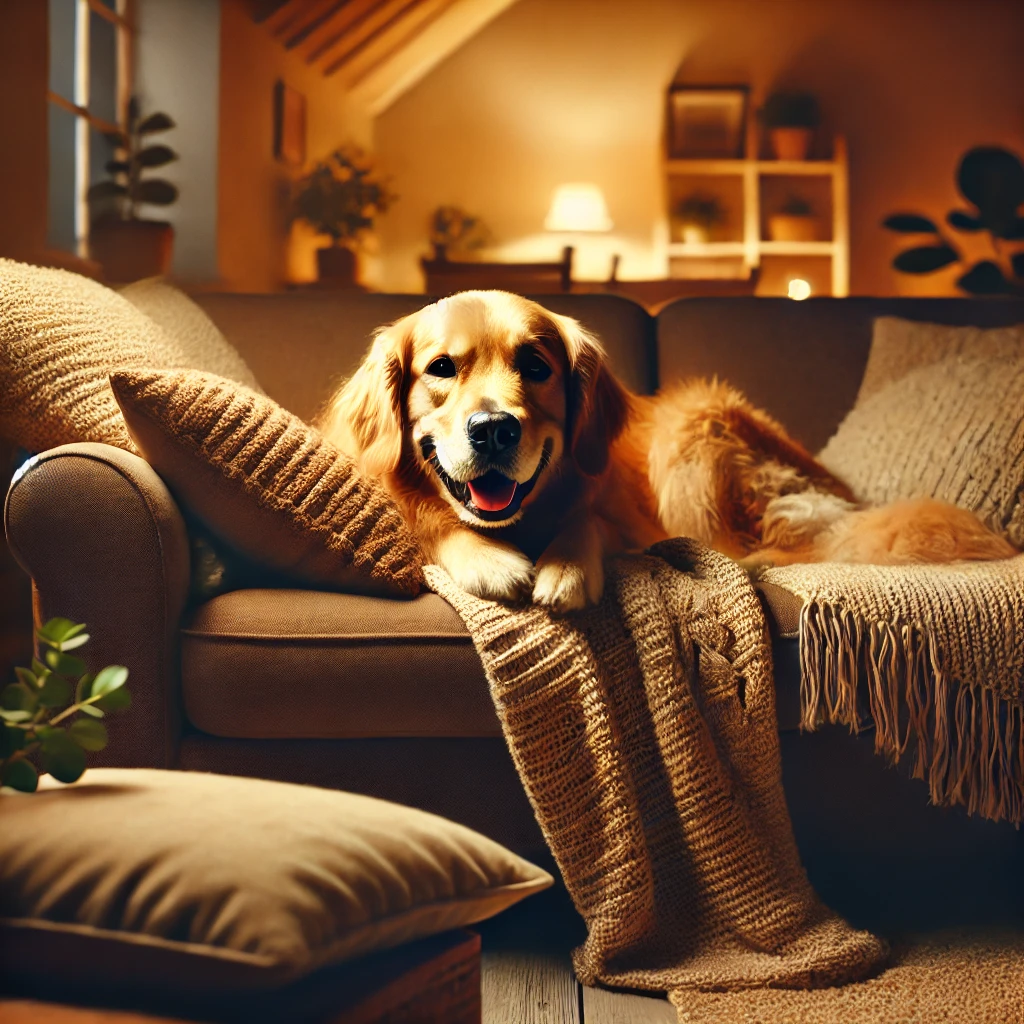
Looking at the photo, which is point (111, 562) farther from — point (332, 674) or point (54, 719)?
point (54, 719)

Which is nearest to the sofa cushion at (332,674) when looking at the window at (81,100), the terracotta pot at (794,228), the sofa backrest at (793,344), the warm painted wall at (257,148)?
the sofa backrest at (793,344)

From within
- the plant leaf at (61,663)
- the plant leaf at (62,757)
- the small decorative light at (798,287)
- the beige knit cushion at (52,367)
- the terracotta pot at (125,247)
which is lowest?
the plant leaf at (62,757)


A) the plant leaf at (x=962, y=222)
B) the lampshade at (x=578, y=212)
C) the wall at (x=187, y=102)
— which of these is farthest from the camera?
the lampshade at (x=578, y=212)

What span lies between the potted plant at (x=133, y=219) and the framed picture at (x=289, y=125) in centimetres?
145

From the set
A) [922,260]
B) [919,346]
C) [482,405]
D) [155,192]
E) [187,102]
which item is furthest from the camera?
[922,260]

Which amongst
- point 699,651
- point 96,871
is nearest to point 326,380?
point 699,651

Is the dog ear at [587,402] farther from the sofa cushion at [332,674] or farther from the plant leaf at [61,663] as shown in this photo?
the plant leaf at [61,663]

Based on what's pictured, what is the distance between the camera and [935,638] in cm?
146

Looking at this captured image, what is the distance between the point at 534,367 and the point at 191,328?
0.78 metres

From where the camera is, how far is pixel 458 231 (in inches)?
278

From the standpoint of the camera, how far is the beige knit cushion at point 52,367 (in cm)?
152

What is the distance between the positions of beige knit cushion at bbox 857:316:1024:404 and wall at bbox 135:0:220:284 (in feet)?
11.5

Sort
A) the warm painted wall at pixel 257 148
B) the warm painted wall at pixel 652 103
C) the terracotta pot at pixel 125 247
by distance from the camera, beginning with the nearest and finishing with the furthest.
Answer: the terracotta pot at pixel 125 247 < the warm painted wall at pixel 257 148 < the warm painted wall at pixel 652 103

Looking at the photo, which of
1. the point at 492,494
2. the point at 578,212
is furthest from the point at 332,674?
the point at 578,212
